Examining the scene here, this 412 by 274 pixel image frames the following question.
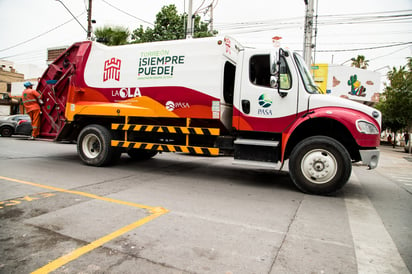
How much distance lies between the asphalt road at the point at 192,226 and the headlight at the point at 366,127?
1315 millimetres

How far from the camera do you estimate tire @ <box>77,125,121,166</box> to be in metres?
7.39

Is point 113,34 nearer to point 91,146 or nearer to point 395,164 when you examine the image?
point 91,146

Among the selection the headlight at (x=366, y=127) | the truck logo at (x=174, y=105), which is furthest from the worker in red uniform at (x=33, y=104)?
the headlight at (x=366, y=127)

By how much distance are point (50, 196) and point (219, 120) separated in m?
3.52

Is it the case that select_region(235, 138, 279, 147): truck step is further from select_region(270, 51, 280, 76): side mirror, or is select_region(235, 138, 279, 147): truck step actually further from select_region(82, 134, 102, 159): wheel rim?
select_region(82, 134, 102, 159): wheel rim

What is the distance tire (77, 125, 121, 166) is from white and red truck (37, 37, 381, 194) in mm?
27

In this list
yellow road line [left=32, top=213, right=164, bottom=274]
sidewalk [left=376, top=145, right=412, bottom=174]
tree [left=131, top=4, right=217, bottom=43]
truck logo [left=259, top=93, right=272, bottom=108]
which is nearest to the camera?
yellow road line [left=32, top=213, right=164, bottom=274]

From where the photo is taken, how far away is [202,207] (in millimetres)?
4430

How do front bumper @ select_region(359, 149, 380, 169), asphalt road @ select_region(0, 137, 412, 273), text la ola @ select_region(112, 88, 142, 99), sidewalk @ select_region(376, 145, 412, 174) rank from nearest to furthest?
asphalt road @ select_region(0, 137, 412, 273) < front bumper @ select_region(359, 149, 380, 169) < text la ola @ select_region(112, 88, 142, 99) < sidewalk @ select_region(376, 145, 412, 174)

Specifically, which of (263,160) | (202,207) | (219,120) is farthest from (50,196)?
(263,160)

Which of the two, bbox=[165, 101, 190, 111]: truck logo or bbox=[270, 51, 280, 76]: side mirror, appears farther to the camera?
bbox=[165, 101, 190, 111]: truck logo

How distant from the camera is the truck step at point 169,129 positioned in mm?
6284

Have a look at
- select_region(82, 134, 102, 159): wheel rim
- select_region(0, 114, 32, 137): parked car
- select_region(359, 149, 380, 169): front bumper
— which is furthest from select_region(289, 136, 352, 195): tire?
select_region(0, 114, 32, 137): parked car

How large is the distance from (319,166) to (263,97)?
177 centimetres
